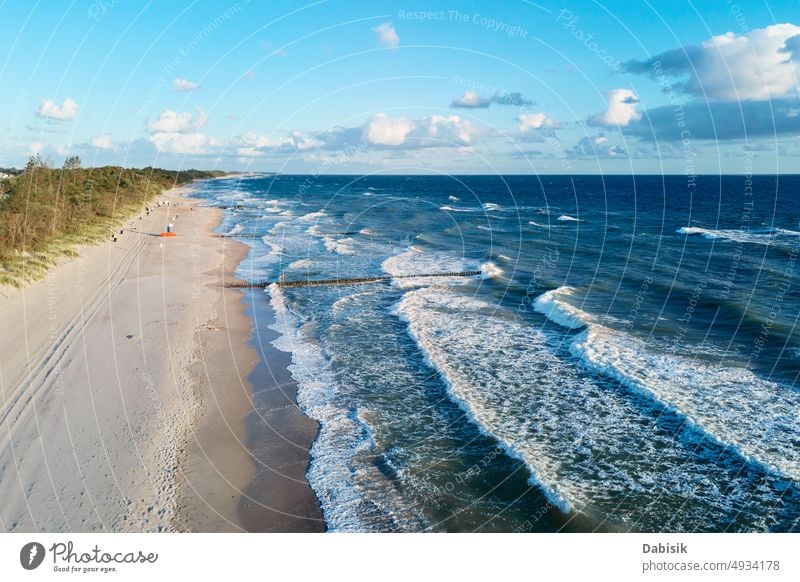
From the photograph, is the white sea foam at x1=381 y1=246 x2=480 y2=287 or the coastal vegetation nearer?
the coastal vegetation

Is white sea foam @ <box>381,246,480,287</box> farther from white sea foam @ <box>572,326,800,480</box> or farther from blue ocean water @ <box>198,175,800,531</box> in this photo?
white sea foam @ <box>572,326,800,480</box>

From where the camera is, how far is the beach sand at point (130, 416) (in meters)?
10.8

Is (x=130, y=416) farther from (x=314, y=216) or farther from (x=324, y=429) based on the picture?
(x=314, y=216)

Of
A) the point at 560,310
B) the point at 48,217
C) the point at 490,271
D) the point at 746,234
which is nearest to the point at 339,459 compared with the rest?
the point at 560,310

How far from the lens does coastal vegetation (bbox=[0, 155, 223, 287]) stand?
28656mm

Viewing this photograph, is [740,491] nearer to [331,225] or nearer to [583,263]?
[583,263]

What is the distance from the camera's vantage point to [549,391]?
17312mm

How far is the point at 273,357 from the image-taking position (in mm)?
20422

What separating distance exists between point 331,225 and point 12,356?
48.9 meters
